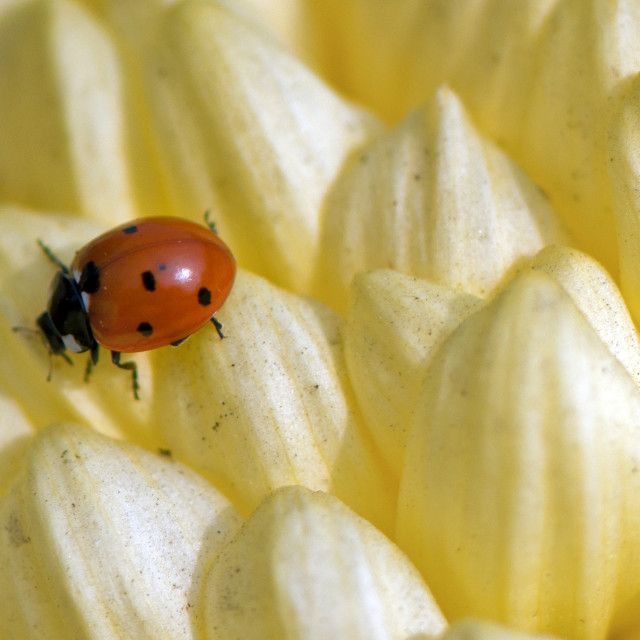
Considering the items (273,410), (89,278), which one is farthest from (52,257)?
(273,410)

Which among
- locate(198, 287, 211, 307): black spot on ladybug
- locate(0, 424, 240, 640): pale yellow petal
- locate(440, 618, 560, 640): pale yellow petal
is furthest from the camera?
locate(198, 287, 211, 307): black spot on ladybug

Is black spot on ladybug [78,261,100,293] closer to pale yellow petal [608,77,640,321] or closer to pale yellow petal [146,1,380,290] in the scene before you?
pale yellow petal [146,1,380,290]

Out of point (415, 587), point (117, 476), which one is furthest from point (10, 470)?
point (415, 587)

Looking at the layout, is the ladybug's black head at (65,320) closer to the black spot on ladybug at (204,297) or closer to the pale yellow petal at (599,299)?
the black spot on ladybug at (204,297)

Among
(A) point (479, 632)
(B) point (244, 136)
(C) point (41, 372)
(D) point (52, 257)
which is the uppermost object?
(B) point (244, 136)

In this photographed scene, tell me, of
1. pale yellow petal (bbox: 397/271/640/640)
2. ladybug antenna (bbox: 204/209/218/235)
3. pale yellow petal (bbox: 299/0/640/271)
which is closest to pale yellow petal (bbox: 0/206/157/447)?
ladybug antenna (bbox: 204/209/218/235)

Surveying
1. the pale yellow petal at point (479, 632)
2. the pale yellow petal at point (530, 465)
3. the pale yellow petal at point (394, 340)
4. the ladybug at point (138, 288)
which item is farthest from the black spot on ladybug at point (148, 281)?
the pale yellow petal at point (479, 632)

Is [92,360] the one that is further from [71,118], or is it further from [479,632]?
[479,632]
